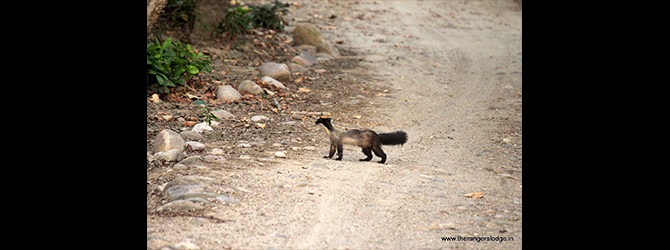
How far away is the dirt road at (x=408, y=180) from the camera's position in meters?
3.43

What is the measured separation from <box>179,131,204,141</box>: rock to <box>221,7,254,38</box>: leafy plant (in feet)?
16.3

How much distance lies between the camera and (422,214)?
12.7 feet

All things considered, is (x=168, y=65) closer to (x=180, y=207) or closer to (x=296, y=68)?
(x=296, y=68)

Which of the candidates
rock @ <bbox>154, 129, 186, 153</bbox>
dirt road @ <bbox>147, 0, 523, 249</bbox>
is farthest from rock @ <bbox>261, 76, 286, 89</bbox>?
rock @ <bbox>154, 129, 186, 153</bbox>

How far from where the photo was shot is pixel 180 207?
12.2 feet

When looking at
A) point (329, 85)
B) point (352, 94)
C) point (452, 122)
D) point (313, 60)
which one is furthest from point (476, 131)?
point (313, 60)

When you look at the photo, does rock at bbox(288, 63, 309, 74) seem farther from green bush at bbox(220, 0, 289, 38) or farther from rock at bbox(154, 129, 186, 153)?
rock at bbox(154, 129, 186, 153)

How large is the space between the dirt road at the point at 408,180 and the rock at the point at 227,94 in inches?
68.6

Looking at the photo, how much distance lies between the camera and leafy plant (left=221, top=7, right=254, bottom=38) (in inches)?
403

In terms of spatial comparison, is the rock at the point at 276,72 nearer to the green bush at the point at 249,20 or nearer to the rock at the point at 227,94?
the rock at the point at 227,94

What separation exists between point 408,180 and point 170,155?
2.28 m

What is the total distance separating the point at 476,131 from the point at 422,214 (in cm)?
343

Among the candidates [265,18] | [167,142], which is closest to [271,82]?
[167,142]

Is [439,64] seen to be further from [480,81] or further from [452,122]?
[452,122]
